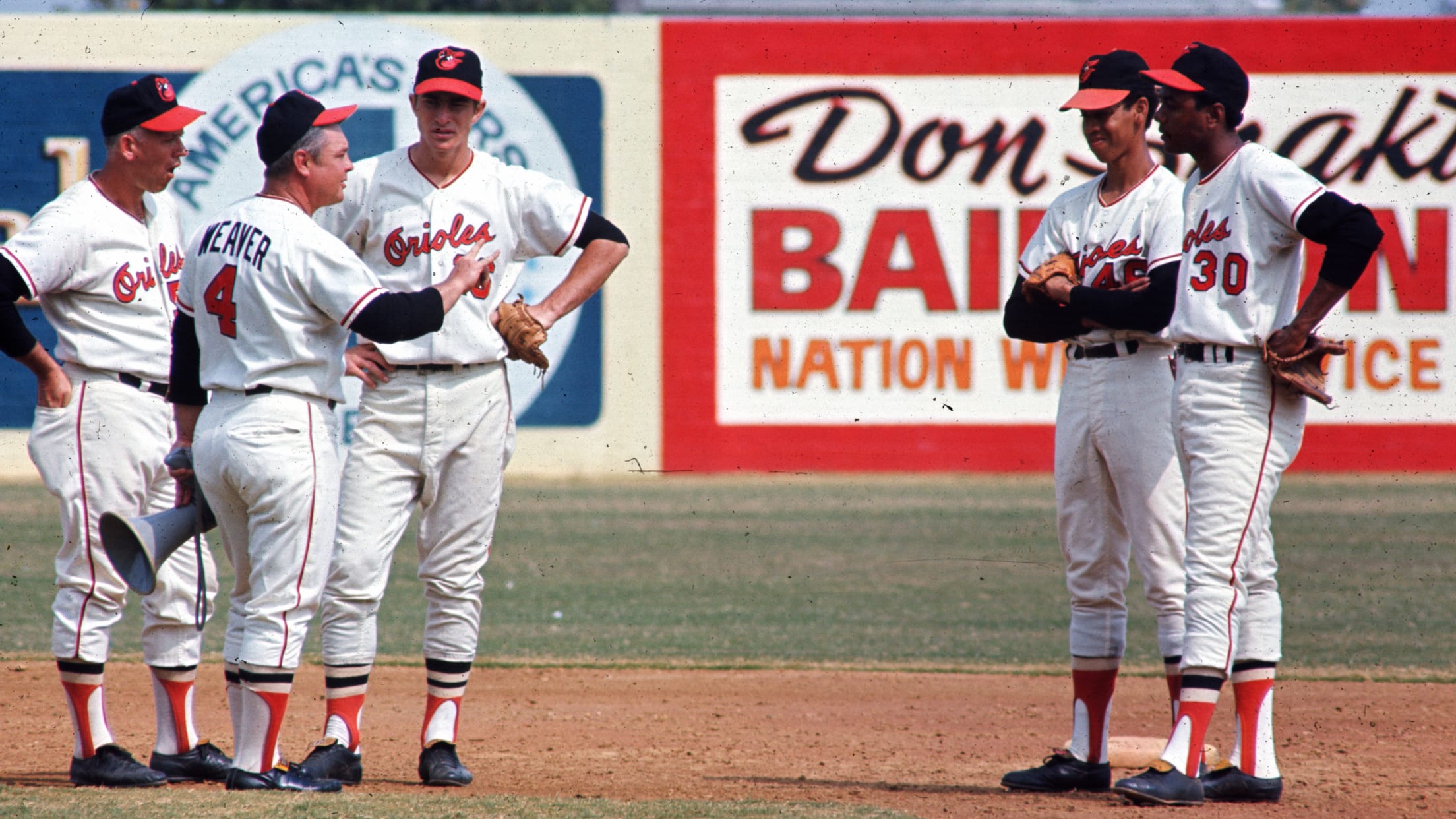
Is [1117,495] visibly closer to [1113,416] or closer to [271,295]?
[1113,416]

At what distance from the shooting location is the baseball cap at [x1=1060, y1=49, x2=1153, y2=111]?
3969 mm

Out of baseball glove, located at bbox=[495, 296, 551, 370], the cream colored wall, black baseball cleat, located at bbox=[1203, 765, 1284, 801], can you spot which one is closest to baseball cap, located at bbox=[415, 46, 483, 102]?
baseball glove, located at bbox=[495, 296, 551, 370]

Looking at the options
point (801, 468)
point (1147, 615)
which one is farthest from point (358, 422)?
point (801, 468)

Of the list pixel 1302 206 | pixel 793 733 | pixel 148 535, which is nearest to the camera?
pixel 148 535

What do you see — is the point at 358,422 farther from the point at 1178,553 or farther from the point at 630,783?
the point at 1178,553

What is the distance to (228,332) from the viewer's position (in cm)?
350

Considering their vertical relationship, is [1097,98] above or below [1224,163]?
above

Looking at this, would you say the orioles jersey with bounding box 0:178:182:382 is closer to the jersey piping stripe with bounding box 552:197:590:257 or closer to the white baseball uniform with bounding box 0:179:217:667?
the white baseball uniform with bounding box 0:179:217:667

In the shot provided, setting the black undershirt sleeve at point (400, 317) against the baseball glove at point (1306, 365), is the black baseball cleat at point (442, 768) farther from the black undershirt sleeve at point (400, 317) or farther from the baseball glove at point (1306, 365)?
the baseball glove at point (1306, 365)

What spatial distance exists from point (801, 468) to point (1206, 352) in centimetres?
1126

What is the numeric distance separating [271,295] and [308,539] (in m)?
0.62

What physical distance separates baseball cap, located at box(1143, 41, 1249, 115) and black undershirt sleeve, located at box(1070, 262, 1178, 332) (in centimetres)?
47

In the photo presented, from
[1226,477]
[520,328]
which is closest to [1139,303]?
[1226,477]

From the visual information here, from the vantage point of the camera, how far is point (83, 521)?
390cm
